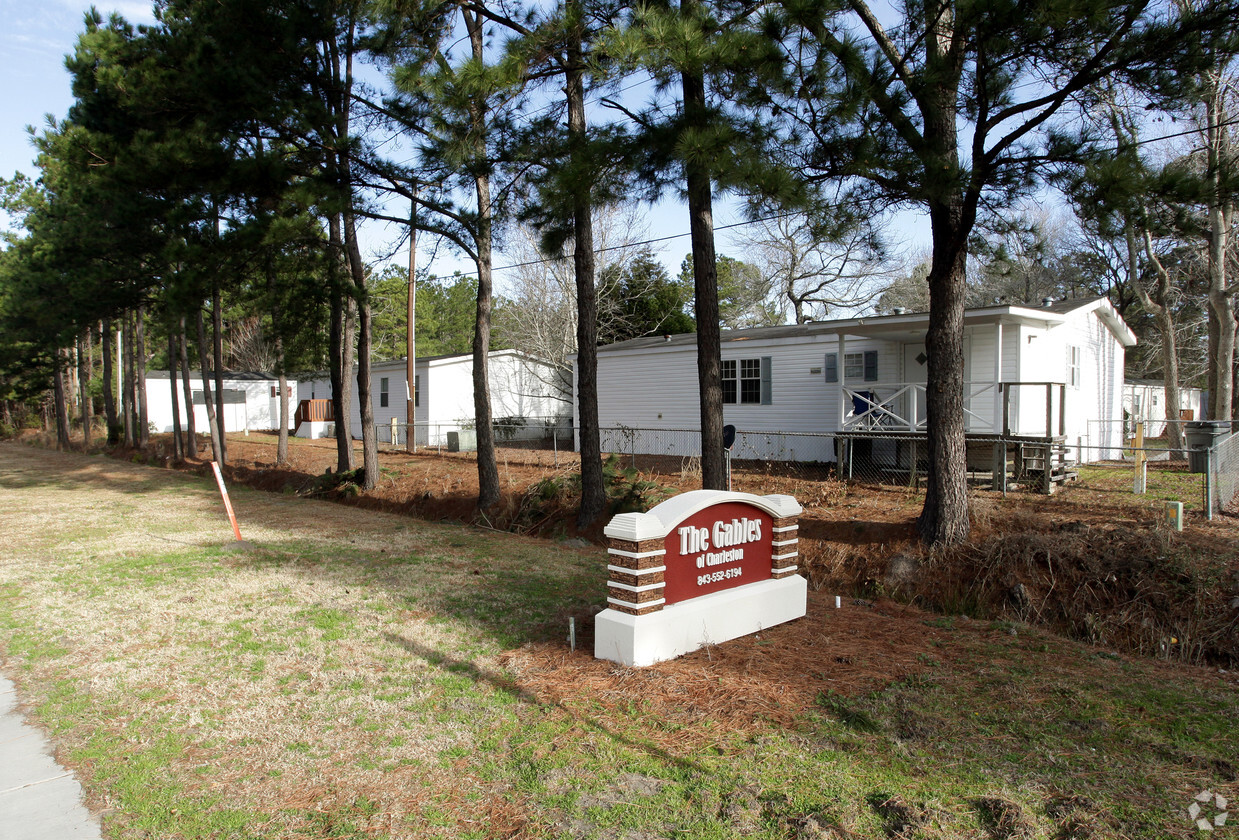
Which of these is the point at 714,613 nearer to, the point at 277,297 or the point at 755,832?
the point at 755,832

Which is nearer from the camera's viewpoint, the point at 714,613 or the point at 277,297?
the point at 714,613

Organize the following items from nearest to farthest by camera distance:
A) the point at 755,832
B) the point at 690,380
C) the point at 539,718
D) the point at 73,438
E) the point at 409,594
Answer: the point at 755,832, the point at 539,718, the point at 409,594, the point at 690,380, the point at 73,438

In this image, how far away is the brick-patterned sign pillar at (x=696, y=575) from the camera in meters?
5.40

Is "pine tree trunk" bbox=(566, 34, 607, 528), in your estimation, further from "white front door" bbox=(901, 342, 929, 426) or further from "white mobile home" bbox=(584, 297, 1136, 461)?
"white front door" bbox=(901, 342, 929, 426)

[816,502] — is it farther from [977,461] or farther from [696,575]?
[696,575]

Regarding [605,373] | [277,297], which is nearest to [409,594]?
[277,297]

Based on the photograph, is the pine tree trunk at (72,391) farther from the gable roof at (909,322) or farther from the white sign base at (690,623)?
the white sign base at (690,623)

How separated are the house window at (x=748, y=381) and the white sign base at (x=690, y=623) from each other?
42.9 feet

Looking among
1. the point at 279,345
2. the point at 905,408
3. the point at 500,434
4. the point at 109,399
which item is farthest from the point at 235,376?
the point at 905,408

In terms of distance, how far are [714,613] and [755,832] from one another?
8.50 feet

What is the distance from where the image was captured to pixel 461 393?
28719 mm

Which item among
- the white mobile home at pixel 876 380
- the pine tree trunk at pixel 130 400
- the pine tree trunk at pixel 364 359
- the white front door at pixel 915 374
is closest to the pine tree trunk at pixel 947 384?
the white mobile home at pixel 876 380

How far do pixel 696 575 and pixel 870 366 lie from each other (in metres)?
12.8

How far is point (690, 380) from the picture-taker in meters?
20.9
